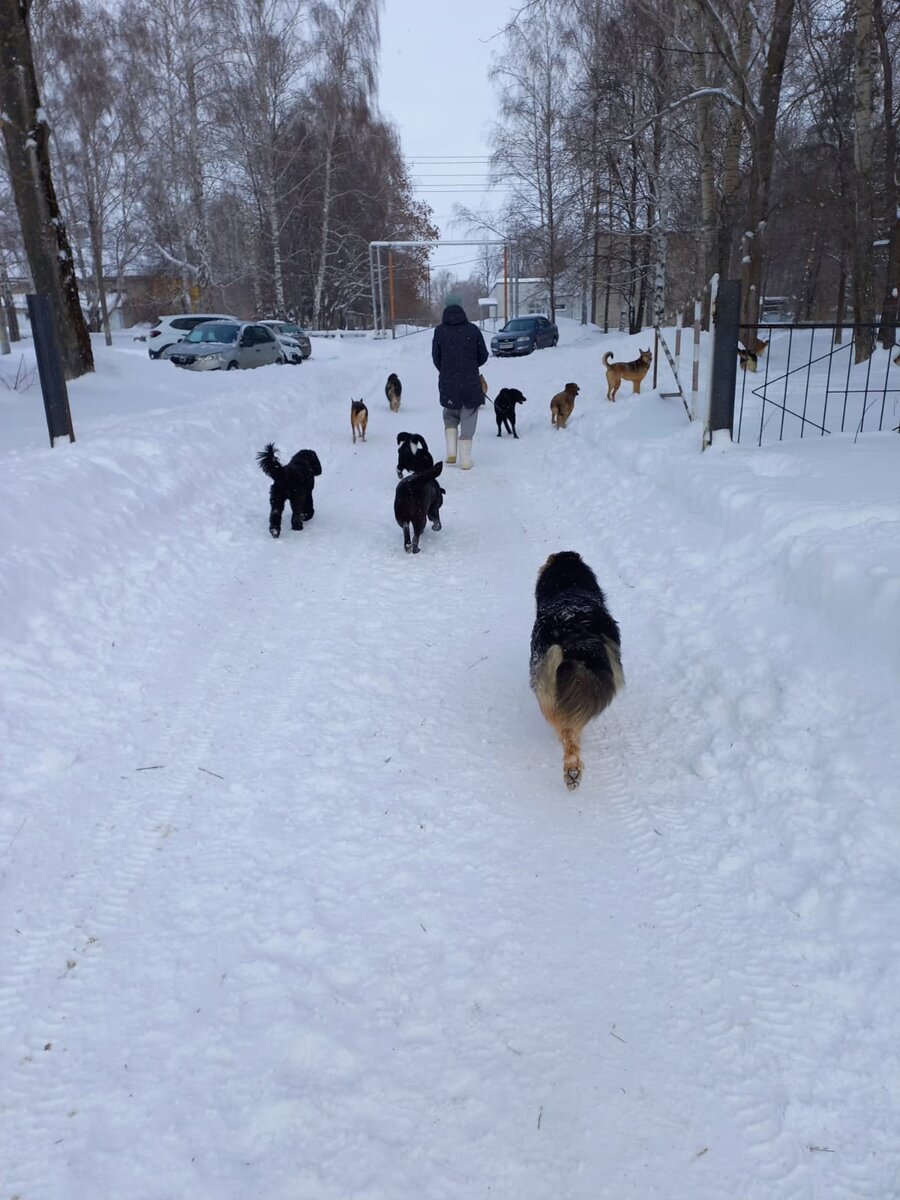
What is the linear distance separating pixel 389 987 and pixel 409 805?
3.10ft

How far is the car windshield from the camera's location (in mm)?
19438

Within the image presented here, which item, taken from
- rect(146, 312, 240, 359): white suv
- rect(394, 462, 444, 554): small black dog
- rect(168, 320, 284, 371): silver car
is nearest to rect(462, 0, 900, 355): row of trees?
rect(394, 462, 444, 554): small black dog

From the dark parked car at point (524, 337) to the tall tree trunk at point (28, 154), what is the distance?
16540 mm

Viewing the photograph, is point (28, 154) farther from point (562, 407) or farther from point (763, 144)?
point (763, 144)

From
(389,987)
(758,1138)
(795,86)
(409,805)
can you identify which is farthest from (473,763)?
(795,86)

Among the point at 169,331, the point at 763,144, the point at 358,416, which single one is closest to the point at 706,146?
the point at 763,144

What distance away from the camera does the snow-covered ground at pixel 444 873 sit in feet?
6.33

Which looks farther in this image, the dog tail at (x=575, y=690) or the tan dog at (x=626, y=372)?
the tan dog at (x=626, y=372)

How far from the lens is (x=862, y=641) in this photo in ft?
11.7

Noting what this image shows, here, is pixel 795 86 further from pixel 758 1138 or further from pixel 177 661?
pixel 758 1138

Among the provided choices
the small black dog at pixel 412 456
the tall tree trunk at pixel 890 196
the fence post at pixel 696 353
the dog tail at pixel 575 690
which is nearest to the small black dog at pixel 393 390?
the small black dog at pixel 412 456

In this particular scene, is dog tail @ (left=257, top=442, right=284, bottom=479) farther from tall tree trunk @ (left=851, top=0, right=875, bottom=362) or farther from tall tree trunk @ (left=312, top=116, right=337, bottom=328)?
tall tree trunk @ (left=312, top=116, right=337, bottom=328)

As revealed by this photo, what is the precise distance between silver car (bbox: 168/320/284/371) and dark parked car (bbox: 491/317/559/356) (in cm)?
853

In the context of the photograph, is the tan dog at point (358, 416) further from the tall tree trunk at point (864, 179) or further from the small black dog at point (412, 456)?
the tall tree trunk at point (864, 179)
